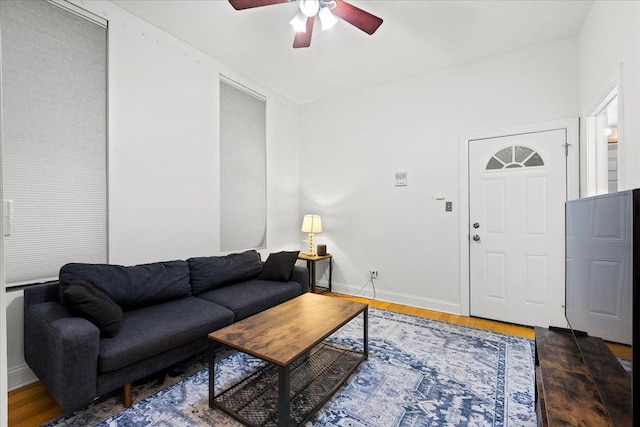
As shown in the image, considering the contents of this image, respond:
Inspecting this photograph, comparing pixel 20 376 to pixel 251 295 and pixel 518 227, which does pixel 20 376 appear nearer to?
pixel 251 295

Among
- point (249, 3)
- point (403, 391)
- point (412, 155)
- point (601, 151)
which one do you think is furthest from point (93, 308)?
point (601, 151)

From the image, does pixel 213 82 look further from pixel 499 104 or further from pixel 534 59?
pixel 534 59

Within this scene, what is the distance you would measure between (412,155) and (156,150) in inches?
112

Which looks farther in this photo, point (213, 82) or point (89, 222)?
point (213, 82)

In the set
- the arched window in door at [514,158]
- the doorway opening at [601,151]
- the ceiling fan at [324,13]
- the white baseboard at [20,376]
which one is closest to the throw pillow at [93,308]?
the white baseboard at [20,376]

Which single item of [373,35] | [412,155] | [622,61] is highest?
[373,35]

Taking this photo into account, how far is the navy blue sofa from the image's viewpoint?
1733 mm

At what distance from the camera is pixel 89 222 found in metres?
Answer: 2.51

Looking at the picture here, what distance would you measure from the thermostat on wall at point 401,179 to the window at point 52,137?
10.1ft

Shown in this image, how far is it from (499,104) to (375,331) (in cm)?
270

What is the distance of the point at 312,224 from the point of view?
14.1ft

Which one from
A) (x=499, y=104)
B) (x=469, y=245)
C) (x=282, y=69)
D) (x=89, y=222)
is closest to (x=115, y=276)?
(x=89, y=222)

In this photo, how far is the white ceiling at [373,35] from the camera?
8.54 feet

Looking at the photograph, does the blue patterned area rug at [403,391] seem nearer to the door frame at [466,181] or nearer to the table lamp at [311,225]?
the door frame at [466,181]
